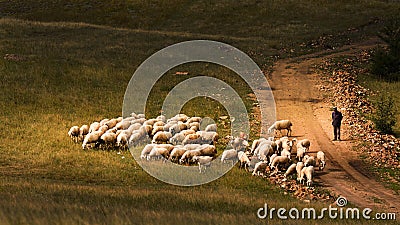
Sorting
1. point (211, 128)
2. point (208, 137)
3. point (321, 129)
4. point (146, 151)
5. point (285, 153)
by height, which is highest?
point (321, 129)

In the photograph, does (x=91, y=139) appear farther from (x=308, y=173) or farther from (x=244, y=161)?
(x=308, y=173)

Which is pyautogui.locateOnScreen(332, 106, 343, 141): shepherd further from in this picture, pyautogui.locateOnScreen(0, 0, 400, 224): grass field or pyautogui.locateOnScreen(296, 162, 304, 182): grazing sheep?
pyautogui.locateOnScreen(0, 0, 400, 224): grass field

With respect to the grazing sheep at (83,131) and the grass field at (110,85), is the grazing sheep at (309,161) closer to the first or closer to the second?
the grass field at (110,85)

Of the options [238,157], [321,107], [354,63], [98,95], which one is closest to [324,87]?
[321,107]

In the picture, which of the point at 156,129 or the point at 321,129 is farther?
the point at 321,129

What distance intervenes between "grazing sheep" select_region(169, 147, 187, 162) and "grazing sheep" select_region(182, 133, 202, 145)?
5.37 feet

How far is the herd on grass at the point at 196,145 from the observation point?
2400cm

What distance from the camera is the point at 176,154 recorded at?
2464 centimetres

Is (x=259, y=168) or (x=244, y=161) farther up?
(x=244, y=161)

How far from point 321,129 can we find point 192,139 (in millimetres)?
7429

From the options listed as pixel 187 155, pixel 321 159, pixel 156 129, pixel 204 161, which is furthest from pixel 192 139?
pixel 321 159

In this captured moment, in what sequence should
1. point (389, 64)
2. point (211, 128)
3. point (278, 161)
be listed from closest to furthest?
point (278, 161) < point (211, 128) < point (389, 64)

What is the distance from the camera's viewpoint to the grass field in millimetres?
16062

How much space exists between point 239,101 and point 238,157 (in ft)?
39.5
